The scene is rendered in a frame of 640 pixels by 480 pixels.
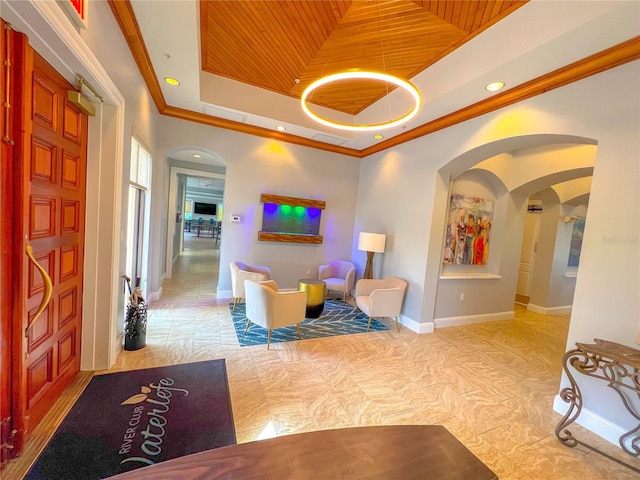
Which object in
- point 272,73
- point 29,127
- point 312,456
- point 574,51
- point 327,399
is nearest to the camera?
point 312,456

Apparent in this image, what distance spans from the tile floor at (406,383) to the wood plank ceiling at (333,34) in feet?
11.5

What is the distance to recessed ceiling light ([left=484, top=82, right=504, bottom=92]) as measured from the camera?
9.11 ft

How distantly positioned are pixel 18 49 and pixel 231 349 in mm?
2912

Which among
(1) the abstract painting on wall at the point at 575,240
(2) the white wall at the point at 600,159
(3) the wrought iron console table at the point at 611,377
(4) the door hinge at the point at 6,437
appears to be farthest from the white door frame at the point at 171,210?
(1) the abstract painting on wall at the point at 575,240

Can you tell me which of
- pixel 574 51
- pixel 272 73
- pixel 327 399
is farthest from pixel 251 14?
pixel 327 399

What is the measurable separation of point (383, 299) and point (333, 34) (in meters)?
3.36

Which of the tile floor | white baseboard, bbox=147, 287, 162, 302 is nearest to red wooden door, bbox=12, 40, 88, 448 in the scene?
the tile floor

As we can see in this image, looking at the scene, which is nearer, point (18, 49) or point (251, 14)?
point (18, 49)

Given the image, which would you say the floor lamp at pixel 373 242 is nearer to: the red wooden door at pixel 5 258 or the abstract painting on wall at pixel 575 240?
the red wooden door at pixel 5 258

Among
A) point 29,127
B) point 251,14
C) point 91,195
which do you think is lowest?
point 91,195

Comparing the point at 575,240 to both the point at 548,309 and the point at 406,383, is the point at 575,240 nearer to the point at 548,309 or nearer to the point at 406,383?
the point at 548,309

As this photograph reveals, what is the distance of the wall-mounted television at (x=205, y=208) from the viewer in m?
16.4

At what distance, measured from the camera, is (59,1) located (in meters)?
1.37

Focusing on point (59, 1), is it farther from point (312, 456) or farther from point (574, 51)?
point (574, 51)
